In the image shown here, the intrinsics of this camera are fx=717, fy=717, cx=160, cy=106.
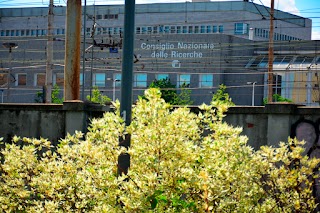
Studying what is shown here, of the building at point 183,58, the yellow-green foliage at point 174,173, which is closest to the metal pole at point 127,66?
the yellow-green foliage at point 174,173

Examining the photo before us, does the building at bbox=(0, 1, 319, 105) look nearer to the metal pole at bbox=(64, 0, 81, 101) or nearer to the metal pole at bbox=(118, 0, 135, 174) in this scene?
the metal pole at bbox=(64, 0, 81, 101)

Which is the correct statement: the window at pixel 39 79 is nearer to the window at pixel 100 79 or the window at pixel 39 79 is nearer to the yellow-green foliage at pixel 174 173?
the window at pixel 100 79

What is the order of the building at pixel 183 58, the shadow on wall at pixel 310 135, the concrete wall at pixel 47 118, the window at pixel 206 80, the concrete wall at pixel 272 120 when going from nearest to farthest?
the shadow on wall at pixel 310 135 < the concrete wall at pixel 272 120 < the concrete wall at pixel 47 118 < the building at pixel 183 58 < the window at pixel 206 80

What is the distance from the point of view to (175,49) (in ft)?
280

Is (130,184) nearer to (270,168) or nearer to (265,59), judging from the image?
(270,168)

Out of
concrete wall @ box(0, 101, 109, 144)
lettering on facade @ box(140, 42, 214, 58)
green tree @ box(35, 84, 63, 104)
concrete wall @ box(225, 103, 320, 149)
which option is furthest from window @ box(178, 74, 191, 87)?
concrete wall @ box(225, 103, 320, 149)

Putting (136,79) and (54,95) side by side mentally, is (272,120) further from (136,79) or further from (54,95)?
(136,79)

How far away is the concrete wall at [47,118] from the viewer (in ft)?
46.6

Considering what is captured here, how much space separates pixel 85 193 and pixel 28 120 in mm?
6361

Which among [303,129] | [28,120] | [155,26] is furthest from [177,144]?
[155,26]

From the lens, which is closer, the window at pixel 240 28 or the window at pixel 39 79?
the window at pixel 39 79

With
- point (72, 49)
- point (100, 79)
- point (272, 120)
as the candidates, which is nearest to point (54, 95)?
point (100, 79)

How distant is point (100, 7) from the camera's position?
10312 centimetres

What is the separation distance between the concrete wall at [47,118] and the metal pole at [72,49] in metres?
1.40
